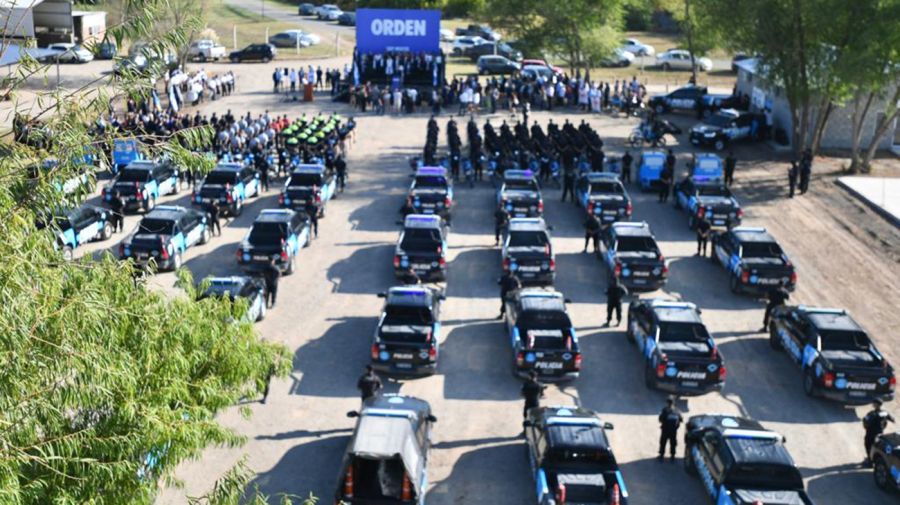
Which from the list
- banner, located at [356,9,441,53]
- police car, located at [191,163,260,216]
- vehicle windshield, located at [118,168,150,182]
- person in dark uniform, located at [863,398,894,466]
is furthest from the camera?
banner, located at [356,9,441,53]

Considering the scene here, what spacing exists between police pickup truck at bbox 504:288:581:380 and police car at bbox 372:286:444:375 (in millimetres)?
1701

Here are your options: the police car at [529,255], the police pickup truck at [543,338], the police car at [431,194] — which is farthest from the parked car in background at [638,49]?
the police pickup truck at [543,338]

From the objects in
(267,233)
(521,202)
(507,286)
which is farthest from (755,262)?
(267,233)

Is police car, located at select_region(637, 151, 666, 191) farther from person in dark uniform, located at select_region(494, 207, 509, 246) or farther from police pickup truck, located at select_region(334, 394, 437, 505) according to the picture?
police pickup truck, located at select_region(334, 394, 437, 505)

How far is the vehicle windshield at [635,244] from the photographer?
26.7 metres

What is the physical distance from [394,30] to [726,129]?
62.2 feet

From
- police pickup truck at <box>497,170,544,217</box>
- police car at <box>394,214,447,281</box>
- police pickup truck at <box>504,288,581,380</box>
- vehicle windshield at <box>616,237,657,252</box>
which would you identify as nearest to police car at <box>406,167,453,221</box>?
police pickup truck at <box>497,170,544,217</box>

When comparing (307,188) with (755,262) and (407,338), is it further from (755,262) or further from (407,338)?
(755,262)

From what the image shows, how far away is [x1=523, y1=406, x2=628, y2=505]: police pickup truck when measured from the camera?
15.6 metres

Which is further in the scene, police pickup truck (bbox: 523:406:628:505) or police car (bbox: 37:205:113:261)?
police car (bbox: 37:205:113:261)

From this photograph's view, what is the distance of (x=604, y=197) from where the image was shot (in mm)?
31734

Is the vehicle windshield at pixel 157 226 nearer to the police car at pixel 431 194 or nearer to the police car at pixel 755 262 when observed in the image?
the police car at pixel 431 194

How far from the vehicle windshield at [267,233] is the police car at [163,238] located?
193 centimetres

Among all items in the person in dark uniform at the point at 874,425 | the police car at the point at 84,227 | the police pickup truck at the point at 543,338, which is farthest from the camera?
the police car at the point at 84,227
